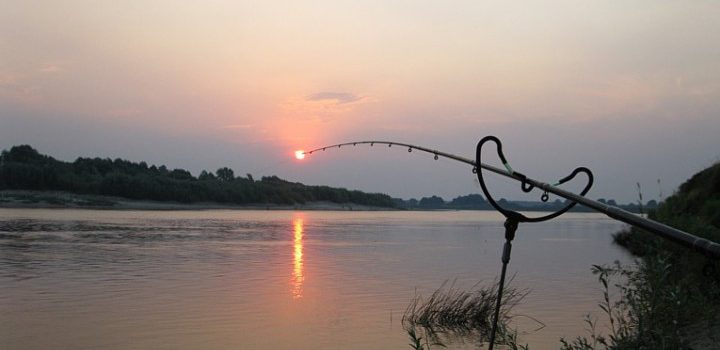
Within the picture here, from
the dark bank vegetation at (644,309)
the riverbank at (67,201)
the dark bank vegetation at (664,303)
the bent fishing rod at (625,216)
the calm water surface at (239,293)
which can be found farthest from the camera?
the riverbank at (67,201)

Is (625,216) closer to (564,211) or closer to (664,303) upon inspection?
(564,211)

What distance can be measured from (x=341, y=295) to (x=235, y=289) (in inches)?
148

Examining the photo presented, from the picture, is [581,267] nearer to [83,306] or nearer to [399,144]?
[83,306]

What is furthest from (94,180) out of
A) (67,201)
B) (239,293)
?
(239,293)

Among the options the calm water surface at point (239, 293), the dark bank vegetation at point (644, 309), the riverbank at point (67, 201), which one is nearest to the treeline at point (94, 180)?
the riverbank at point (67, 201)

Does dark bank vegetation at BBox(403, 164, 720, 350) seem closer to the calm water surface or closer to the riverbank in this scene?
the calm water surface

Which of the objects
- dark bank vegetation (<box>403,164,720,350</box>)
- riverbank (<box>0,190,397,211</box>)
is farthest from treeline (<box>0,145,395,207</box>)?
dark bank vegetation (<box>403,164,720,350</box>)

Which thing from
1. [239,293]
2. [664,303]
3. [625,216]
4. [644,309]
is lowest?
[239,293]

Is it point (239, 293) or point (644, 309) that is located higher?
point (644, 309)

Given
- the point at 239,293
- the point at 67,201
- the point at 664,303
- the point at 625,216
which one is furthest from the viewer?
the point at 67,201

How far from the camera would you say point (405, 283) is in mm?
27781

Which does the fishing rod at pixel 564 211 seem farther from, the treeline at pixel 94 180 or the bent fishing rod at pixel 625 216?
the treeline at pixel 94 180

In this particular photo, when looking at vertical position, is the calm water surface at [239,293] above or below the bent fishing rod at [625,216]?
below

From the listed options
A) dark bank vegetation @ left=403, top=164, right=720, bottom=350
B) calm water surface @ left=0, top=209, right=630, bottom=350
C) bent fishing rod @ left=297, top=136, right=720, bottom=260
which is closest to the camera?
bent fishing rod @ left=297, top=136, right=720, bottom=260
